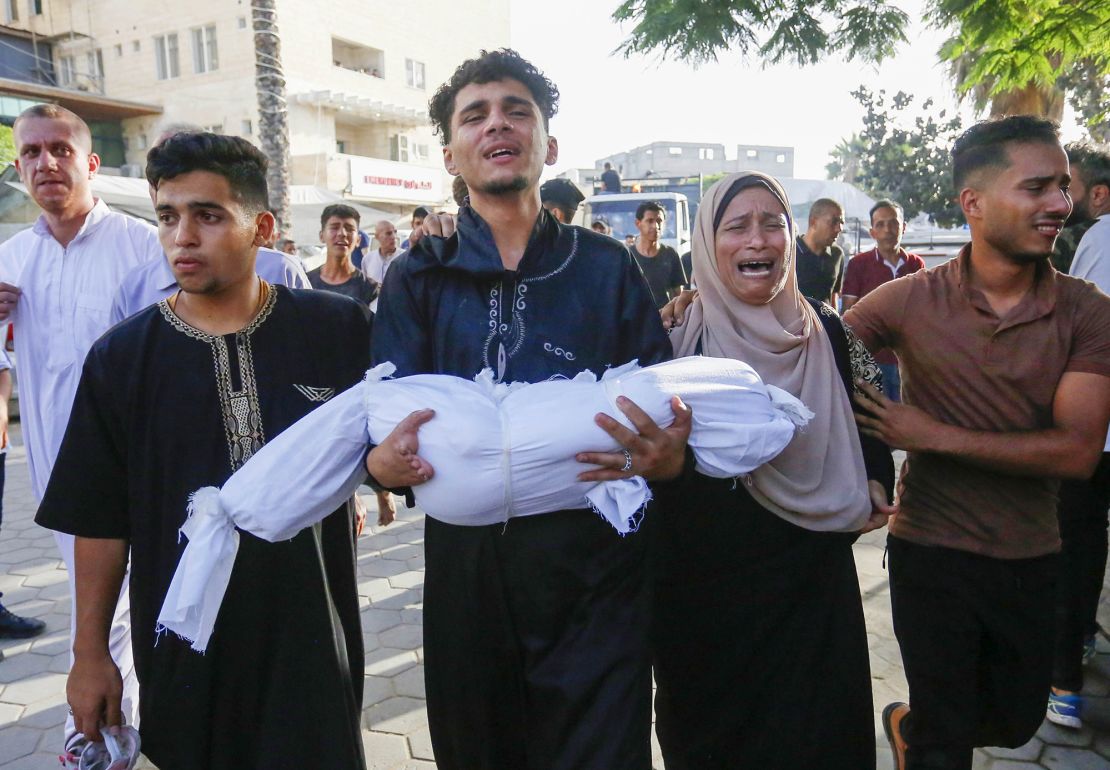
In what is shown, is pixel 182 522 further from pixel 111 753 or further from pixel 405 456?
pixel 405 456

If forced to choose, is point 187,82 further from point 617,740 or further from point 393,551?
point 617,740

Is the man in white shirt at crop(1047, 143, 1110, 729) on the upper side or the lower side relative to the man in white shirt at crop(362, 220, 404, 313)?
lower

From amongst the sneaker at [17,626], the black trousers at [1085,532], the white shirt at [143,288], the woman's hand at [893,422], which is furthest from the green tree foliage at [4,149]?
the black trousers at [1085,532]

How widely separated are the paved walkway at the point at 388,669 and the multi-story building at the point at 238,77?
22.6 metres

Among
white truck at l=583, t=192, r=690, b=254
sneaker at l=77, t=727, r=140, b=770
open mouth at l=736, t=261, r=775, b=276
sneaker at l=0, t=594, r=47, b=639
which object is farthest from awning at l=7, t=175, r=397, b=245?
sneaker at l=77, t=727, r=140, b=770

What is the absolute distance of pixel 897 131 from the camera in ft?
72.2

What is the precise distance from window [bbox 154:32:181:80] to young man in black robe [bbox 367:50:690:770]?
30.5 m

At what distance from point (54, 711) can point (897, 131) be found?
23331 mm

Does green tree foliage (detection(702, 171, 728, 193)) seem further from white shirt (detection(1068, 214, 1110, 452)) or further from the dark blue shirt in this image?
white shirt (detection(1068, 214, 1110, 452))

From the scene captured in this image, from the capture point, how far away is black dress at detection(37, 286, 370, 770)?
1857 millimetres

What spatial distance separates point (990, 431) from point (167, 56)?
31.8 metres

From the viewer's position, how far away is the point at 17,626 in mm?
3947

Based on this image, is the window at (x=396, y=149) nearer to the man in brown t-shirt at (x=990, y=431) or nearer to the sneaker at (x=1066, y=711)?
the man in brown t-shirt at (x=990, y=431)

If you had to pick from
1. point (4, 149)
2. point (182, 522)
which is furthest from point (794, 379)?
point (4, 149)
